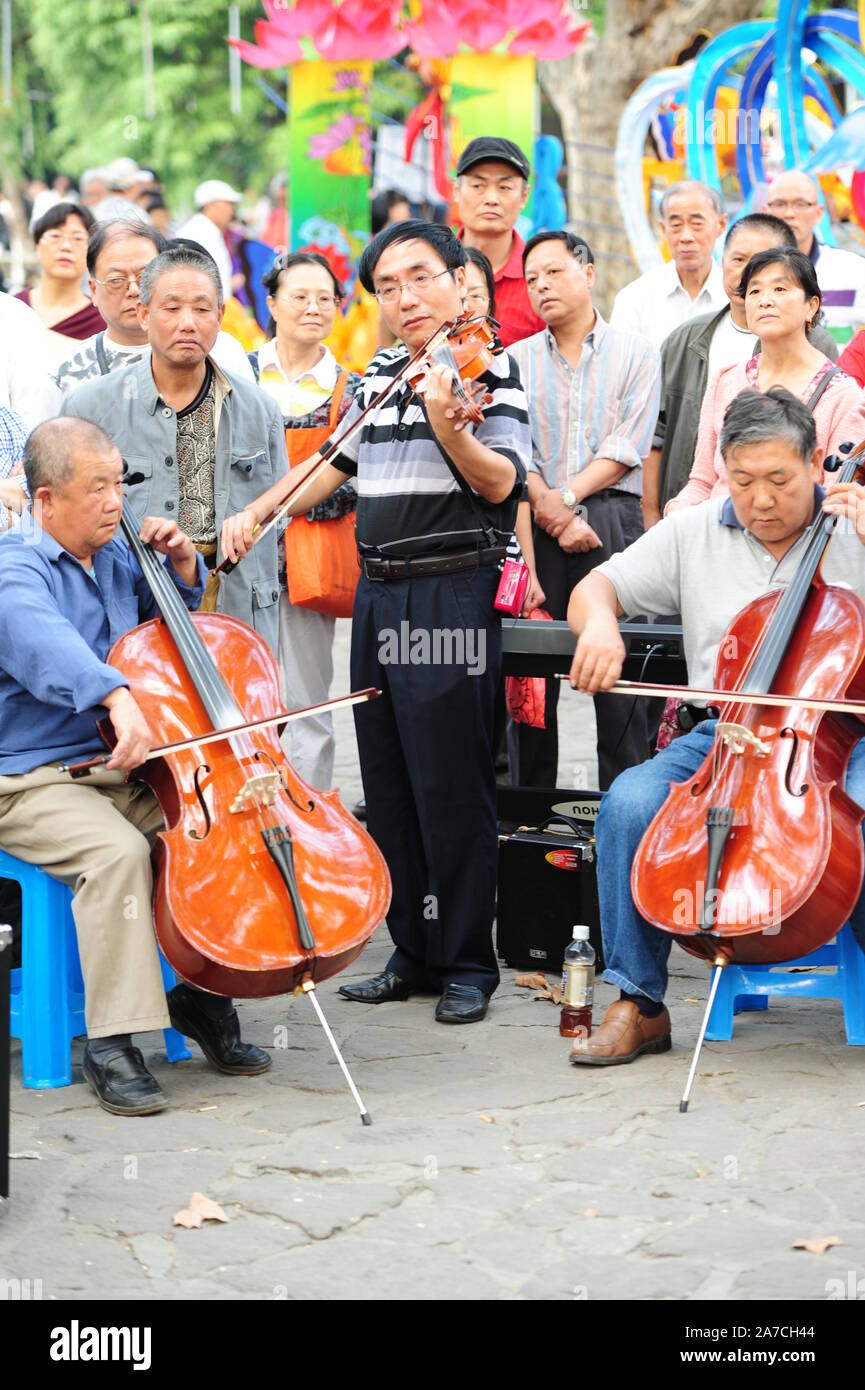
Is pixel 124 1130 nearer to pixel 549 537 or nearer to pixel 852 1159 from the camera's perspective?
pixel 852 1159

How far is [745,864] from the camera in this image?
3426mm

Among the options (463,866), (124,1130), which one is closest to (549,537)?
(463,866)

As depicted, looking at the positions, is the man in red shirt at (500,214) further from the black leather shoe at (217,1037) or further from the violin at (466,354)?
the black leather shoe at (217,1037)

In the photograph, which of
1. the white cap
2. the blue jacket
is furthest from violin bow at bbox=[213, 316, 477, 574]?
the white cap

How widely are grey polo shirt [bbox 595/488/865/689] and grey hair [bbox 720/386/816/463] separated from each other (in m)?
0.16

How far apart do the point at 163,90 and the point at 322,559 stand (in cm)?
2246

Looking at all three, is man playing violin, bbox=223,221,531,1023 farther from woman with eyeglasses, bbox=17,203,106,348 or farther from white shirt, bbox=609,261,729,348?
woman with eyeglasses, bbox=17,203,106,348

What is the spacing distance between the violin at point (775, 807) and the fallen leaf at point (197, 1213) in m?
1.05

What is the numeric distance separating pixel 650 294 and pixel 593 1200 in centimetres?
412

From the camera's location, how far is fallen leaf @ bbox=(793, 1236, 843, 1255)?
9.16 ft

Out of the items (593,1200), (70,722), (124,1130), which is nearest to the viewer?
(593,1200)

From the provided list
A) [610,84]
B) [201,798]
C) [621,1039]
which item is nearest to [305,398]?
[201,798]

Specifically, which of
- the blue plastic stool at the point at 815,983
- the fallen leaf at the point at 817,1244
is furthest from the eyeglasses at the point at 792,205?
the fallen leaf at the point at 817,1244

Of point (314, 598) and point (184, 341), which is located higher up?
point (184, 341)
